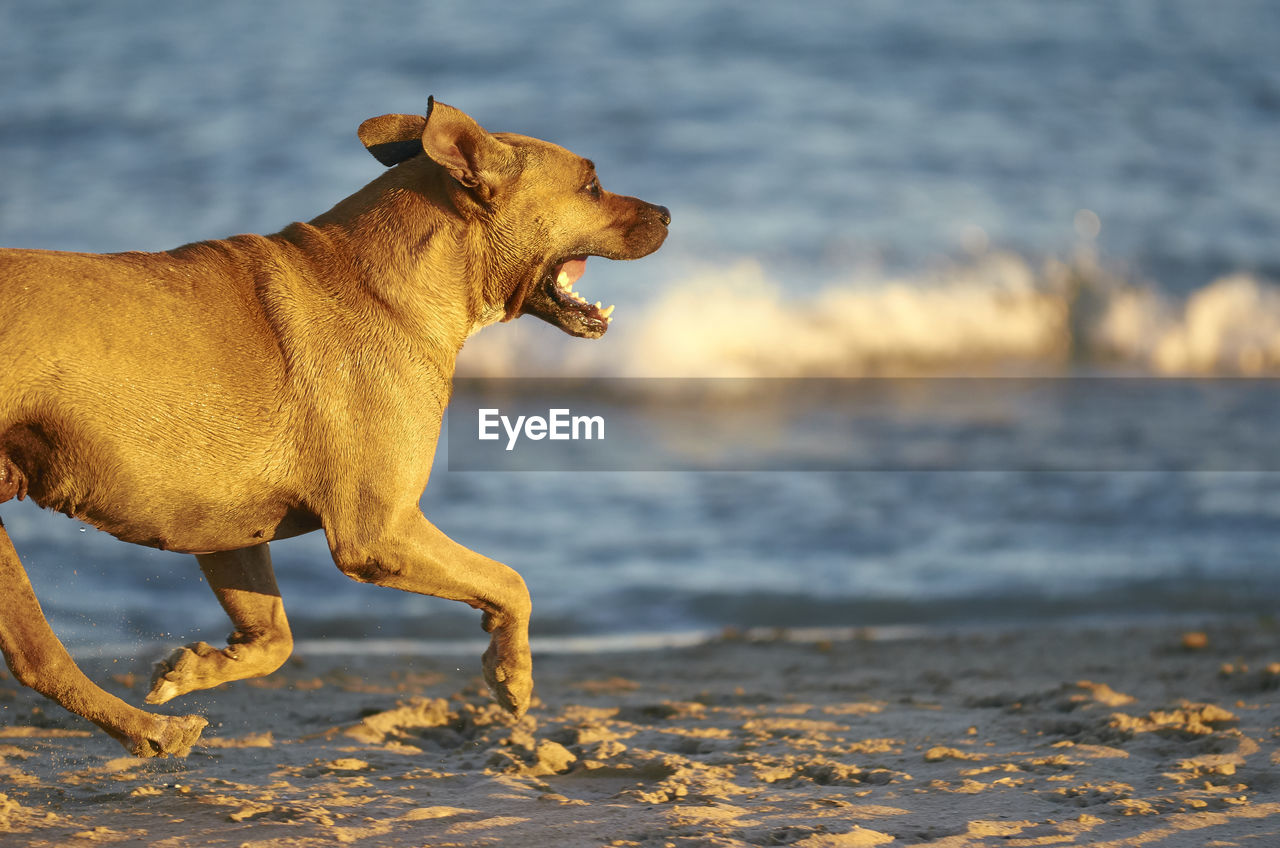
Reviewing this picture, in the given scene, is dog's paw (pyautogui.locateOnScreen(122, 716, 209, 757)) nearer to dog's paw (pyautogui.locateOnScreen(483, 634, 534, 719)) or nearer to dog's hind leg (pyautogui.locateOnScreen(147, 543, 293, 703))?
dog's hind leg (pyautogui.locateOnScreen(147, 543, 293, 703))

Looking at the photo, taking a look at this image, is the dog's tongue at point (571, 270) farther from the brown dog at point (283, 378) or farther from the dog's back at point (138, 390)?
the dog's back at point (138, 390)

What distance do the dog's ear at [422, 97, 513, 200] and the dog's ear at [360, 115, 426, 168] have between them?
1.07ft

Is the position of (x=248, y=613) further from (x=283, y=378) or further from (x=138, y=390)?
(x=138, y=390)

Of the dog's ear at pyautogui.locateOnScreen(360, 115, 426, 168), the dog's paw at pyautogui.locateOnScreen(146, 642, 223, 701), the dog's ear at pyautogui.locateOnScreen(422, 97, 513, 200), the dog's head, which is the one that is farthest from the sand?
the dog's ear at pyautogui.locateOnScreen(360, 115, 426, 168)

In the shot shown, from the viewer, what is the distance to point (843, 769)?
4656mm

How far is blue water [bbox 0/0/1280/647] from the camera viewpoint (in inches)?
323

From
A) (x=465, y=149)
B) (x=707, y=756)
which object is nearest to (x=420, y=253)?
(x=465, y=149)

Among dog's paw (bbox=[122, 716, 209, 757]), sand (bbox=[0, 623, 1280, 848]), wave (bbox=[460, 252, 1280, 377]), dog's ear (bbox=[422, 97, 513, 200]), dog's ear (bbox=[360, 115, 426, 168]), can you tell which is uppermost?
wave (bbox=[460, 252, 1280, 377])

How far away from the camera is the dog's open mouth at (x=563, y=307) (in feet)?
14.9

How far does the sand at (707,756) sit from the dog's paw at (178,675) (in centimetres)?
31

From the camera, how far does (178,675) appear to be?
4270 millimetres

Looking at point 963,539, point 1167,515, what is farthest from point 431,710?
point 1167,515

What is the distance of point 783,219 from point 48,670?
13.9 meters

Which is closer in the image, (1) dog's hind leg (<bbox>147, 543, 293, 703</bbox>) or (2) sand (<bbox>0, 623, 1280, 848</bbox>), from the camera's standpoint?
(2) sand (<bbox>0, 623, 1280, 848</bbox>)
